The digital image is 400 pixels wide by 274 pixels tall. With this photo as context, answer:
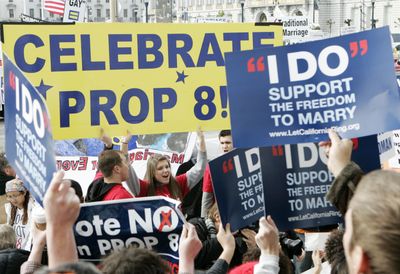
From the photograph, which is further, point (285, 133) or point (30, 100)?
point (285, 133)

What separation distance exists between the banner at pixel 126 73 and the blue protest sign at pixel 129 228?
155 cm

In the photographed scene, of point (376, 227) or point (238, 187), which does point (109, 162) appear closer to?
point (238, 187)

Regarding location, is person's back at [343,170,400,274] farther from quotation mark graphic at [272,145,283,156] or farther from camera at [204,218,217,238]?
camera at [204,218,217,238]

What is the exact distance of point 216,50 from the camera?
545cm

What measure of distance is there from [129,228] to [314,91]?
1115 mm

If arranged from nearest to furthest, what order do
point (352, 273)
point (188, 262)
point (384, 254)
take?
point (384, 254)
point (352, 273)
point (188, 262)

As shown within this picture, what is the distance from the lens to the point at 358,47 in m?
3.47

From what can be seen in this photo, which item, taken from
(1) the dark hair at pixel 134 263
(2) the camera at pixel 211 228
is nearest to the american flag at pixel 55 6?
(2) the camera at pixel 211 228

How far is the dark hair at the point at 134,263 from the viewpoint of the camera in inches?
91.7

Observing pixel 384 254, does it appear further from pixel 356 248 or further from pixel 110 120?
pixel 110 120

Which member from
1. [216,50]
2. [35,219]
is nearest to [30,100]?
[35,219]

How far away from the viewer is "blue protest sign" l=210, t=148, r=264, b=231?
3.80 metres

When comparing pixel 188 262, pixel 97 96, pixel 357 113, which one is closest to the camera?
pixel 188 262

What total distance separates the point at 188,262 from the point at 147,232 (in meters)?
0.69
